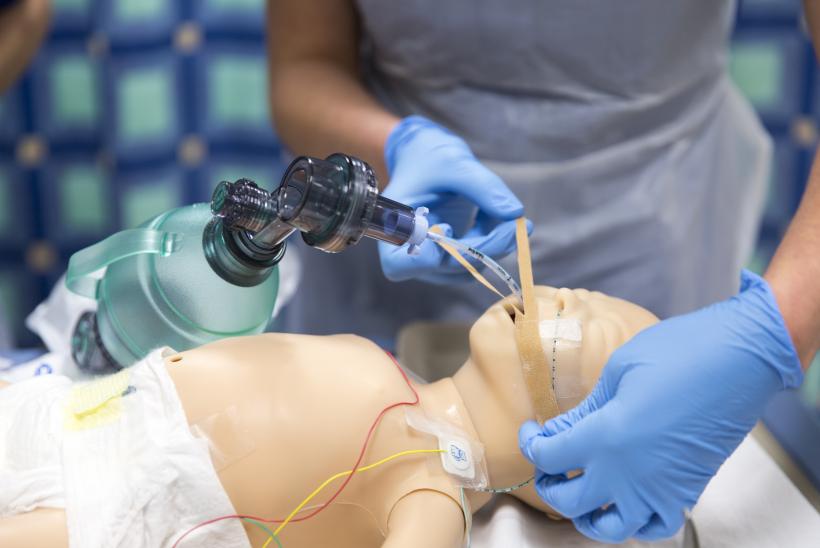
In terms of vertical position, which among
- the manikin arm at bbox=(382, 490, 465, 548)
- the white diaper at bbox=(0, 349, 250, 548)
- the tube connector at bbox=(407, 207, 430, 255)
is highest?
the tube connector at bbox=(407, 207, 430, 255)

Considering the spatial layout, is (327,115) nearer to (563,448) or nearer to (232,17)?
(563,448)

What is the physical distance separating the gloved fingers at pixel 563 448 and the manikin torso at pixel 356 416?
0.32 feet

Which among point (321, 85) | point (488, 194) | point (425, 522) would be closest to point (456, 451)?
point (425, 522)

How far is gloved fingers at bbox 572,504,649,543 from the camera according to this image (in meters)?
1.09

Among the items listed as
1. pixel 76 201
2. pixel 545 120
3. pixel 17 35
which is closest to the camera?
pixel 545 120

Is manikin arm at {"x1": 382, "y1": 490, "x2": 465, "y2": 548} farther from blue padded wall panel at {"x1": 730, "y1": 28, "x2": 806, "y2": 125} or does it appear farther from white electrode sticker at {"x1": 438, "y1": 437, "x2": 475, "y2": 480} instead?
blue padded wall panel at {"x1": 730, "y1": 28, "x2": 806, "y2": 125}

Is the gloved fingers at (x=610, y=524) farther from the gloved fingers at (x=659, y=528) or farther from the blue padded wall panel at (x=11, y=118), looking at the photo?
the blue padded wall panel at (x=11, y=118)

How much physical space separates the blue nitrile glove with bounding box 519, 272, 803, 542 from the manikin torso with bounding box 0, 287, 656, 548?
0.42 ft

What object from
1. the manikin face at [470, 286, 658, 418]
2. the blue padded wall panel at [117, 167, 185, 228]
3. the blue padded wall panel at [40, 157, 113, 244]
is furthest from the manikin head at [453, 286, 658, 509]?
the blue padded wall panel at [40, 157, 113, 244]

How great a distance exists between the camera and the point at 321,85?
1676 millimetres

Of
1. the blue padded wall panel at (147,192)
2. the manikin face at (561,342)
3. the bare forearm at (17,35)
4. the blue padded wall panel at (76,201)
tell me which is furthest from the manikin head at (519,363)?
the blue padded wall panel at (76,201)

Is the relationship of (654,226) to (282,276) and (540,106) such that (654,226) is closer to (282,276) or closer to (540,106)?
(540,106)

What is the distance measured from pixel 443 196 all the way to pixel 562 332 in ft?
1.08

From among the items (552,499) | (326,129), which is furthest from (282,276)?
(552,499)
